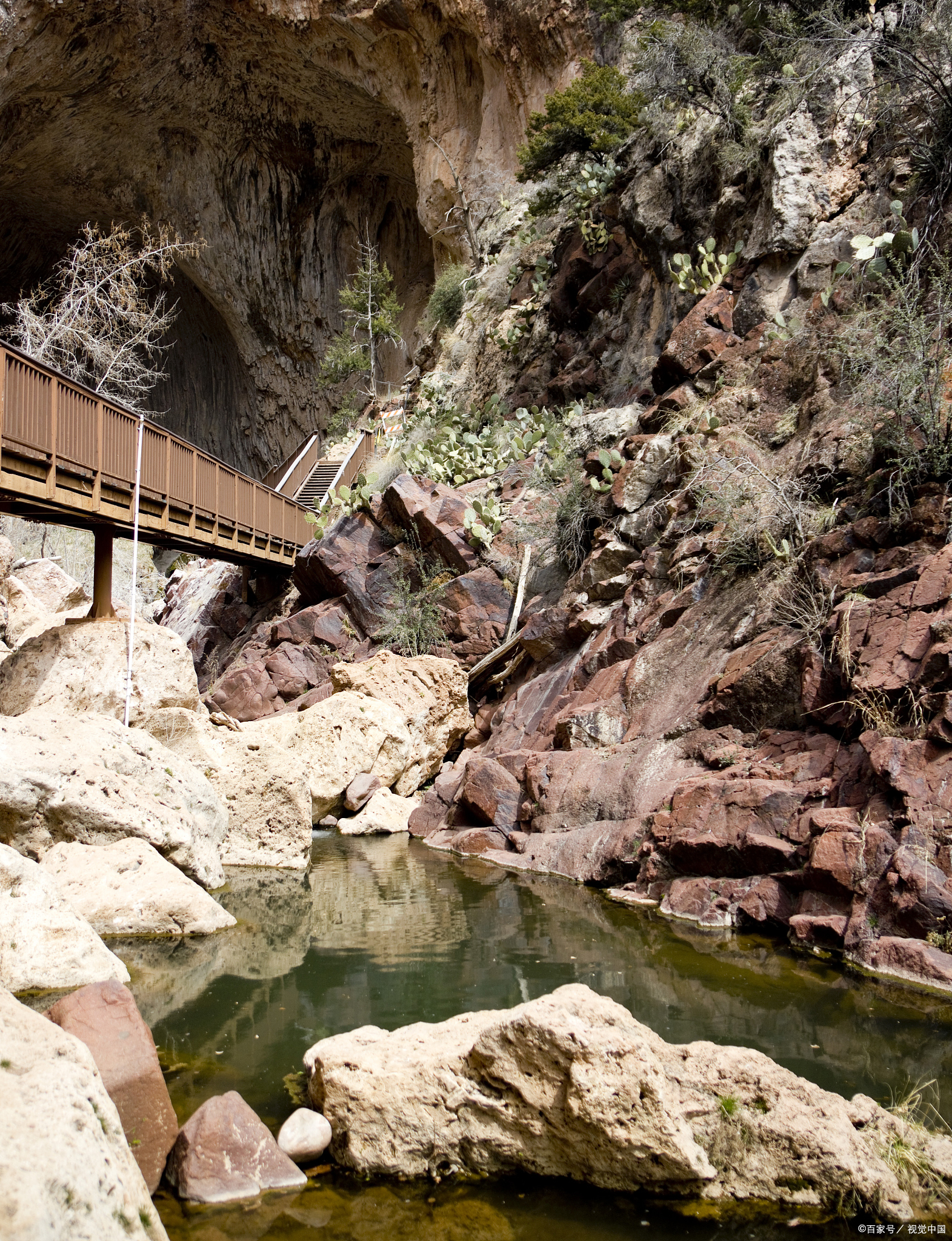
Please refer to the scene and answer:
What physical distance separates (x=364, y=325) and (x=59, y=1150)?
32669 millimetres

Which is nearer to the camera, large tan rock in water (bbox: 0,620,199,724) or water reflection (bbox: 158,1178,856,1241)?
water reflection (bbox: 158,1178,856,1241)

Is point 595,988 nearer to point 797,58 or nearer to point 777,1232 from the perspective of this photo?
point 777,1232

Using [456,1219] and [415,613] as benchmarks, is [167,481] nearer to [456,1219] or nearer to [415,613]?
[415,613]

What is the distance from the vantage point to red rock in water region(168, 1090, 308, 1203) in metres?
3.49

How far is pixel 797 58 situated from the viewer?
49.1 ft

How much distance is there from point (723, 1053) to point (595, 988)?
194 cm

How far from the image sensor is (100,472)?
12.1 metres

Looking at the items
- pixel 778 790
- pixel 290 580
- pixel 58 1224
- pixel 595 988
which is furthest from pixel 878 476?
pixel 290 580

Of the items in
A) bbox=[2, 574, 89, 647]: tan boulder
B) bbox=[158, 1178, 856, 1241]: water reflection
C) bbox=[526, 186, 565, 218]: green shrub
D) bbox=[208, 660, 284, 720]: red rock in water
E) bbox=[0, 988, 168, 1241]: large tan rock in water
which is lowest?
bbox=[158, 1178, 856, 1241]: water reflection

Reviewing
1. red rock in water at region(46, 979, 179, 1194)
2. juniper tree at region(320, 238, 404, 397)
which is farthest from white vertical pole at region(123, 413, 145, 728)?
juniper tree at region(320, 238, 404, 397)

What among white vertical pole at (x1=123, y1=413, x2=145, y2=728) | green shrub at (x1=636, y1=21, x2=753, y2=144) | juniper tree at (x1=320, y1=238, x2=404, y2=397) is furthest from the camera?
juniper tree at (x1=320, y1=238, x2=404, y2=397)

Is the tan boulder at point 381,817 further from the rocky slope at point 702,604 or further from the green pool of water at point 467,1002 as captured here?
the green pool of water at point 467,1002

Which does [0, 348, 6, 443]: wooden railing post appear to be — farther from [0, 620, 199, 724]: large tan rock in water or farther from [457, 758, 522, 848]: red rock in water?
[457, 758, 522, 848]: red rock in water

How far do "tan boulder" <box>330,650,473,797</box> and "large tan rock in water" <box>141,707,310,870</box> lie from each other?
3617 millimetres
